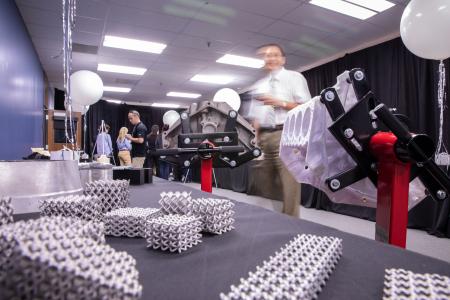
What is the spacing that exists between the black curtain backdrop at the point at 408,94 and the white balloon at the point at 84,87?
11.4 feet

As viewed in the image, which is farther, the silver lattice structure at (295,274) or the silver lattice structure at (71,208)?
the silver lattice structure at (71,208)

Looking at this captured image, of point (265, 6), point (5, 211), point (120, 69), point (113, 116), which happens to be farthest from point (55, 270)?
point (113, 116)

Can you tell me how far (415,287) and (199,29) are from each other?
4160 mm

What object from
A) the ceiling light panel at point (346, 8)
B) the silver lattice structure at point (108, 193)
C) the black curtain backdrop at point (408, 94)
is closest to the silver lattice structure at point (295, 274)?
the silver lattice structure at point (108, 193)

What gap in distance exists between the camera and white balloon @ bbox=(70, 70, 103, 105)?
13.5 ft

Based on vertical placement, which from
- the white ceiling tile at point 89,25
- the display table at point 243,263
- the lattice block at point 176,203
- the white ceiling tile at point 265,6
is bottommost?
the display table at point 243,263

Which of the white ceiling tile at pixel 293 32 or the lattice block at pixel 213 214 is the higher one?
the white ceiling tile at pixel 293 32

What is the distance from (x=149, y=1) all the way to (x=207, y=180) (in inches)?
104

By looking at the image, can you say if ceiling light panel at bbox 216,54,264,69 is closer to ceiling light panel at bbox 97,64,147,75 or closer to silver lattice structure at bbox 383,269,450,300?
ceiling light panel at bbox 97,64,147,75

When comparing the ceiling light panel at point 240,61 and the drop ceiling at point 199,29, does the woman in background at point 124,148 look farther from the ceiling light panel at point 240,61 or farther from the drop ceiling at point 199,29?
the ceiling light panel at point 240,61

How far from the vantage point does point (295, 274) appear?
32cm

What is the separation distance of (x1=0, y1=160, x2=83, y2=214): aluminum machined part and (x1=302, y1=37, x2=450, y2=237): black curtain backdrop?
3.18m

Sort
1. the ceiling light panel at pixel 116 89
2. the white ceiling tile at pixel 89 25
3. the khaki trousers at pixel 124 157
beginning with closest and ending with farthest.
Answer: the white ceiling tile at pixel 89 25, the khaki trousers at pixel 124 157, the ceiling light panel at pixel 116 89

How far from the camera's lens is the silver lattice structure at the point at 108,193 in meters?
0.68
